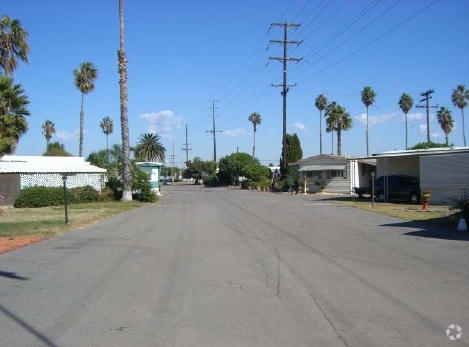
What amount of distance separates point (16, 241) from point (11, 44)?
83.6 feet

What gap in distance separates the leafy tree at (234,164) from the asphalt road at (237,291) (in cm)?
6188

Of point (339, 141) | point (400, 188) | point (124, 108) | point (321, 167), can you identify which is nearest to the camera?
point (400, 188)

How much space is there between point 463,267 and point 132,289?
20.7ft

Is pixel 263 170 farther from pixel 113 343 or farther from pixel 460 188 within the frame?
pixel 113 343

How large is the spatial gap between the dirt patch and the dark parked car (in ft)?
74.3

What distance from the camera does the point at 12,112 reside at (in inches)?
1350

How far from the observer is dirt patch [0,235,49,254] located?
12859 mm

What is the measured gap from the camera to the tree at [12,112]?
3284 centimetres

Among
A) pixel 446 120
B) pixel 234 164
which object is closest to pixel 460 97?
pixel 446 120

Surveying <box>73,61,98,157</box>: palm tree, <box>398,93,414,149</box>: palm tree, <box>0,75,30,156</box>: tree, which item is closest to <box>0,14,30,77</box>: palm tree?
<box>0,75,30,156</box>: tree

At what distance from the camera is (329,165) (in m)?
47.7

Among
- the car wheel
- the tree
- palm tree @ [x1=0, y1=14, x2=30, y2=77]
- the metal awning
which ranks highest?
palm tree @ [x1=0, y1=14, x2=30, y2=77]

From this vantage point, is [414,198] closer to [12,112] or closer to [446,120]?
[12,112]

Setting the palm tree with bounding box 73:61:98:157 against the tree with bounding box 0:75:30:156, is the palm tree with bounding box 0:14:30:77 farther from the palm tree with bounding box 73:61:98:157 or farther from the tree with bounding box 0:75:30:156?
the palm tree with bounding box 73:61:98:157
